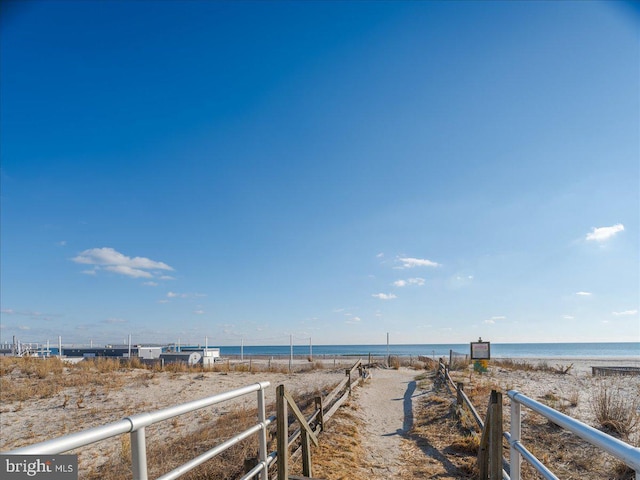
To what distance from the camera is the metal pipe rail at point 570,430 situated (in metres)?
1.57

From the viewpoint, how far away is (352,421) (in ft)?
29.2

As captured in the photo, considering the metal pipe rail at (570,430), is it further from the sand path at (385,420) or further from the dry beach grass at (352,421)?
the sand path at (385,420)

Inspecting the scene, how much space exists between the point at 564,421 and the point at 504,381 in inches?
606

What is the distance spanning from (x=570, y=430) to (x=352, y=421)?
729 cm

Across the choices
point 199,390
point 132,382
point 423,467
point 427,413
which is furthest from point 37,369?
point 423,467

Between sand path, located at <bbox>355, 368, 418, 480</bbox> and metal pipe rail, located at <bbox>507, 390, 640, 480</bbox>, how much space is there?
3.25 meters

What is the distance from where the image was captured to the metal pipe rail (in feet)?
5.16

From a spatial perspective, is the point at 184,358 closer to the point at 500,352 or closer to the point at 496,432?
the point at 496,432

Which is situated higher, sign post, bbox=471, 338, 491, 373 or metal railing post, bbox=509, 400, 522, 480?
metal railing post, bbox=509, 400, 522, 480

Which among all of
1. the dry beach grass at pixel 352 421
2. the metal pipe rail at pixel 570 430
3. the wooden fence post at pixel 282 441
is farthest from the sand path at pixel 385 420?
the metal pipe rail at pixel 570 430

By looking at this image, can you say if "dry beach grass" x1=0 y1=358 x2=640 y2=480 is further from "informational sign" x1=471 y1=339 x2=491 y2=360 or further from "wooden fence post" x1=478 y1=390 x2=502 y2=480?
"wooden fence post" x1=478 y1=390 x2=502 y2=480

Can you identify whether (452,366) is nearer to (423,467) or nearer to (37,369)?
(423,467)

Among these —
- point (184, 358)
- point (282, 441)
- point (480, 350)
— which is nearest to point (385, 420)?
point (282, 441)

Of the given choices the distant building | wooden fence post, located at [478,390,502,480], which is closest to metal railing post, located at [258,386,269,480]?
wooden fence post, located at [478,390,502,480]
